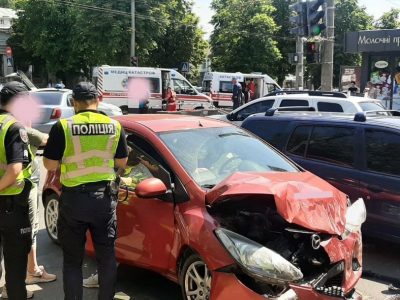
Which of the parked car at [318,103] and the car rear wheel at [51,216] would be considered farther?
the parked car at [318,103]

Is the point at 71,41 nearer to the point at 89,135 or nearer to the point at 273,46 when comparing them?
the point at 273,46

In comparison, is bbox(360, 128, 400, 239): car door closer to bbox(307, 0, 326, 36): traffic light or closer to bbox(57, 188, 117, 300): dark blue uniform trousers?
bbox(57, 188, 117, 300): dark blue uniform trousers

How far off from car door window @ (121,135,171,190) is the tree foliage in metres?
30.3

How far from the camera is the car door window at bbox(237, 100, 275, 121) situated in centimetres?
1165

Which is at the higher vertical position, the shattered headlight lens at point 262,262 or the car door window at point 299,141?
the car door window at point 299,141

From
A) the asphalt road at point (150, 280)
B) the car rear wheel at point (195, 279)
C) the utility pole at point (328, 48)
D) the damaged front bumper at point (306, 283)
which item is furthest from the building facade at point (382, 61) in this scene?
the car rear wheel at point (195, 279)

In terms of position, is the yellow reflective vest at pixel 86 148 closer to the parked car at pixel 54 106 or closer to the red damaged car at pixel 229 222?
the red damaged car at pixel 229 222

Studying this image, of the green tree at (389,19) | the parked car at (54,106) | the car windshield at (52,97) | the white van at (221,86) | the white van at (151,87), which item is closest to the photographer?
the parked car at (54,106)

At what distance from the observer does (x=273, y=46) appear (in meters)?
41.8

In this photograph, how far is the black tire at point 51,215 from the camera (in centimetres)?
544

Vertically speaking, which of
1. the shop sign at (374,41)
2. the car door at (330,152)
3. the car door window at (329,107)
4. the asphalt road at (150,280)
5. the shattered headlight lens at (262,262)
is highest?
the shop sign at (374,41)

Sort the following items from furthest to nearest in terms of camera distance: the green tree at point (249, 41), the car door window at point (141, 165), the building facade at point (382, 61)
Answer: the green tree at point (249, 41) → the building facade at point (382, 61) → the car door window at point (141, 165)

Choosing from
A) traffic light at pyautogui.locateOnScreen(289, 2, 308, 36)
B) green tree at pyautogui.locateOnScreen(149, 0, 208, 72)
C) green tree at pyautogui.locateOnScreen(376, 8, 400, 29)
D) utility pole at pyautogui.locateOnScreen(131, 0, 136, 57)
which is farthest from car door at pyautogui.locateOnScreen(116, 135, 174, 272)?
green tree at pyautogui.locateOnScreen(376, 8, 400, 29)

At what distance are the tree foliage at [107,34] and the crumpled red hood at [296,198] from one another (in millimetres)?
31237
